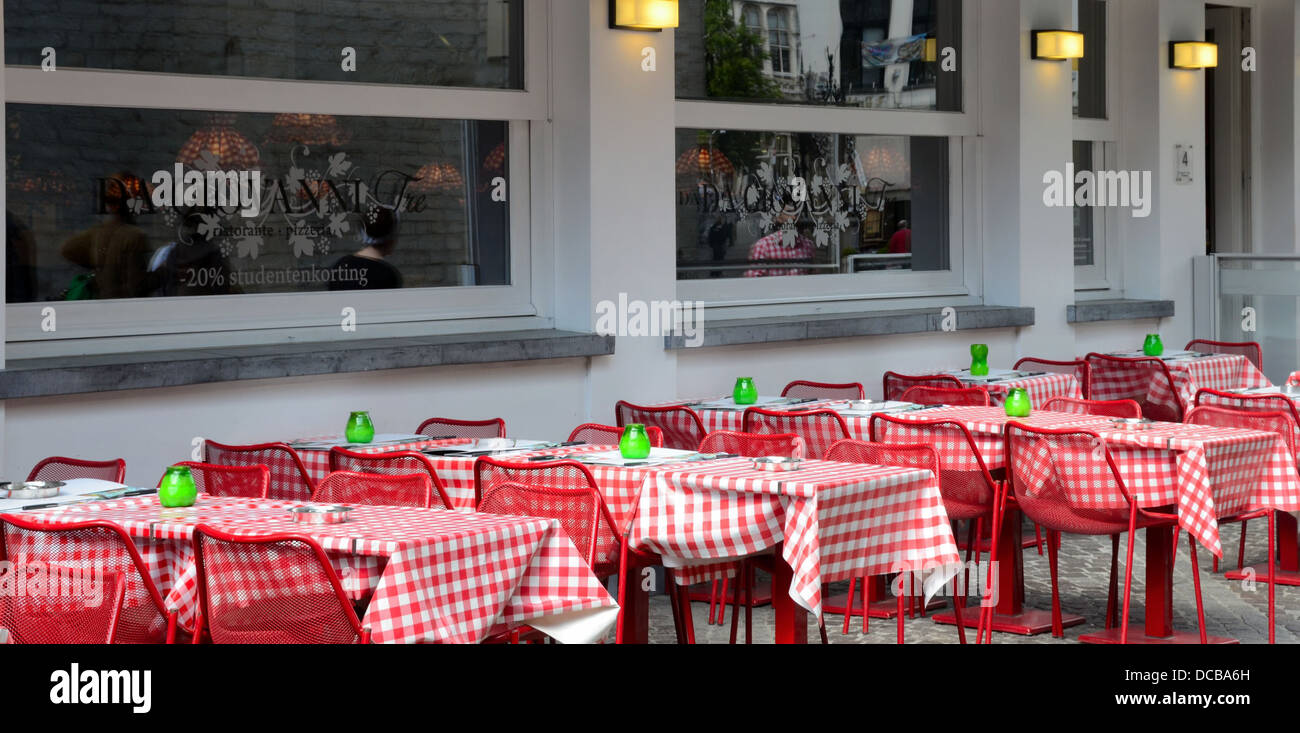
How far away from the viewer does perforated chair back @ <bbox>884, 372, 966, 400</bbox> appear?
27.8ft

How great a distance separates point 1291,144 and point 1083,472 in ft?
27.3

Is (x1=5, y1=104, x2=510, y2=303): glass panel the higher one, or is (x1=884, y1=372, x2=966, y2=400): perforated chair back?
(x1=5, y1=104, x2=510, y2=303): glass panel

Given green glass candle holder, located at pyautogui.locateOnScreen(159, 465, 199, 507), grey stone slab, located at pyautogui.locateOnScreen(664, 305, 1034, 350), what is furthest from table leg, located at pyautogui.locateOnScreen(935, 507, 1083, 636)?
green glass candle holder, located at pyautogui.locateOnScreen(159, 465, 199, 507)

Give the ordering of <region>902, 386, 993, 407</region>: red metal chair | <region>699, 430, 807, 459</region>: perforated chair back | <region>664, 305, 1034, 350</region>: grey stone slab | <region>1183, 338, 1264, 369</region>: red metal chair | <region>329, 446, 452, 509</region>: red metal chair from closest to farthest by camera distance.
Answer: <region>329, 446, 452, 509</region>: red metal chair → <region>699, 430, 807, 459</region>: perforated chair back → <region>902, 386, 993, 407</region>: red metal chair → <region>664, 305, 1034, 350</region>: grey stone slab → <region>1183, 338, 1264, 369</region>: red metal chair

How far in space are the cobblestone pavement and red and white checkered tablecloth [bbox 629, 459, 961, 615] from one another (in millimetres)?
1119

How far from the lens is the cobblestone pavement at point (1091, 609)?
6270 millimetres

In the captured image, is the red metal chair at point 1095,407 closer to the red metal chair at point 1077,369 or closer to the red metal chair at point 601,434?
the red metal chair at point 1077,369

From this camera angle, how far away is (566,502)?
4977 millimetres

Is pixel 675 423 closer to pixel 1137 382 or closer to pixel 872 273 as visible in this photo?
pixel 872 273

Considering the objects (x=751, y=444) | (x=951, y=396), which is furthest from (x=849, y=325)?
(x=751, y=444)

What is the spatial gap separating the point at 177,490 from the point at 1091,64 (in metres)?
8.83

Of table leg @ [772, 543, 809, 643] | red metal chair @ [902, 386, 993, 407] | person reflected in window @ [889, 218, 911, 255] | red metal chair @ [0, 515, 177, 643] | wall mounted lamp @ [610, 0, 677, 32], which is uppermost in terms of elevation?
wall mounted lamp @ [610, 0, 677, 32]

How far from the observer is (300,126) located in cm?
748

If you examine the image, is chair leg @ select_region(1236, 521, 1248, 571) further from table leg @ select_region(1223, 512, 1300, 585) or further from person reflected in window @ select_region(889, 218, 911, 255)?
person reflected in window @ select_region(889, 218, 911, 255)
